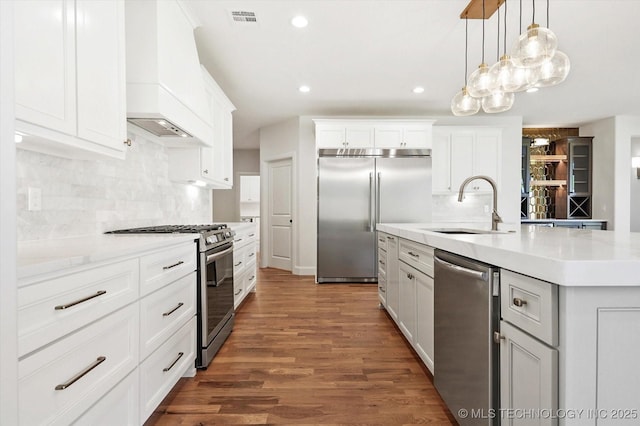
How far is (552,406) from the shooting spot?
0.92 metres

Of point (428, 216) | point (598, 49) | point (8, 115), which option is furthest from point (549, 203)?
point (8, 115)

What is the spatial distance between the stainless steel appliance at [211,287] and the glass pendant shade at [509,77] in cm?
220

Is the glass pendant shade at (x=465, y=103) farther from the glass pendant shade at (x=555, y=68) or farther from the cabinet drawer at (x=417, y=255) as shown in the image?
the cabinet drawer at (x=417, y=255)

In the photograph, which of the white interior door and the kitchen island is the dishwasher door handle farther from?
the white interior door

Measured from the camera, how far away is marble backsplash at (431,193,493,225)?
5.41 m

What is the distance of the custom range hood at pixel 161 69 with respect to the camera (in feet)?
6.51

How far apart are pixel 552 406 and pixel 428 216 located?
405 centimetres

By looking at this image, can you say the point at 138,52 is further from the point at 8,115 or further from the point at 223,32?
the point at 8,115

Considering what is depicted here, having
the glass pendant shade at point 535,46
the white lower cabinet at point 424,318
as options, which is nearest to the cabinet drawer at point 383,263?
the white lower cabinet at point 424,318

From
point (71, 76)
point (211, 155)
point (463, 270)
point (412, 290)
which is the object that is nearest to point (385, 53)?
point (211, 155)

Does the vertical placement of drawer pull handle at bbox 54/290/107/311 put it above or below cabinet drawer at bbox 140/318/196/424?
above

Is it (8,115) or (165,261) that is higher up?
(8,115)

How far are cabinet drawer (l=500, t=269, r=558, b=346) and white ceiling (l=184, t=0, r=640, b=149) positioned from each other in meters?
2.35

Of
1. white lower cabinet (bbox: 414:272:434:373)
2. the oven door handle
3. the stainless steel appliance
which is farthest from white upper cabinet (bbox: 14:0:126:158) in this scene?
white lower cabinet (bbox: 414:272:434:373)
